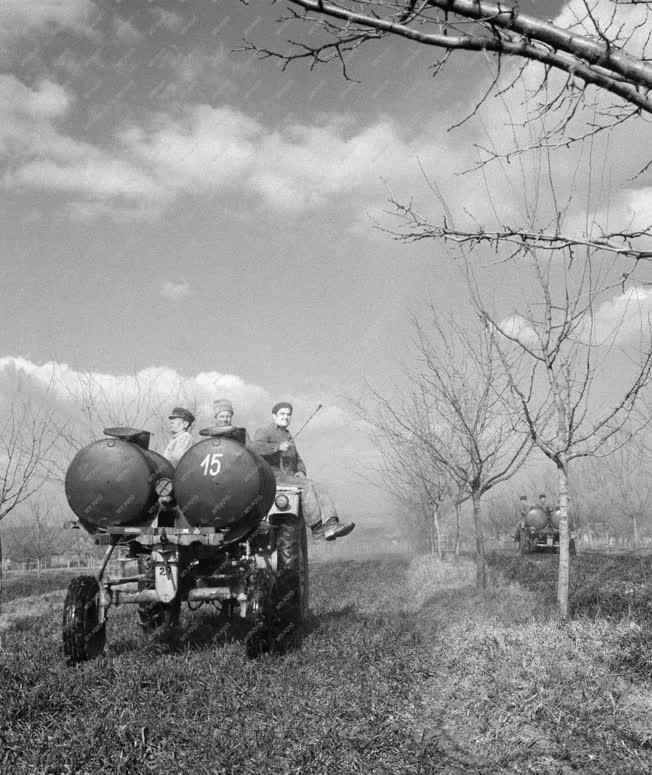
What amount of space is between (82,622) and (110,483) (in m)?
1.19

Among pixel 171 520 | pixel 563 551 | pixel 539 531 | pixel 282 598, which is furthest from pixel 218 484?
pixel 539 531

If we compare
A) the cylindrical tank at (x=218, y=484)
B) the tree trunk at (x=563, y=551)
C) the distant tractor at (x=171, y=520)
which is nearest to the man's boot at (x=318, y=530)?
the distant tractor at (x=171, y=520)

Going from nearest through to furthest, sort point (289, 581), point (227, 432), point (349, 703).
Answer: point (349, 703), point (227, 432), point (289, 581)

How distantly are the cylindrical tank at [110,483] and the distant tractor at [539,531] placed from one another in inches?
938

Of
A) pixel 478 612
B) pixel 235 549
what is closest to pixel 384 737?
pixel 235 549

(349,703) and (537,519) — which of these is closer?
(349,703)

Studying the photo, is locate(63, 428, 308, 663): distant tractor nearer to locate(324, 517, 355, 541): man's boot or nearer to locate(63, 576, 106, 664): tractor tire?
locate(63, 576, 106, 664): tractor tire

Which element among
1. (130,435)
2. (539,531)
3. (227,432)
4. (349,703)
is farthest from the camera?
(539,531)

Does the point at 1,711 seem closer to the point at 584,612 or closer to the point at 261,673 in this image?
the point at 261,673

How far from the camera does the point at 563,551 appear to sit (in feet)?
24.0

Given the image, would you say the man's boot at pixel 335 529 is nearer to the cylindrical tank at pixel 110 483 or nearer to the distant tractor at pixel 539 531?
the cylindrical tank at pixel 110 483

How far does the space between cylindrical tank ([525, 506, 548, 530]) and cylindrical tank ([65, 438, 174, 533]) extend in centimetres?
2441

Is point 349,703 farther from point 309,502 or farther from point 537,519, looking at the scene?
point 537,519

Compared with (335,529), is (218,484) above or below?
above
